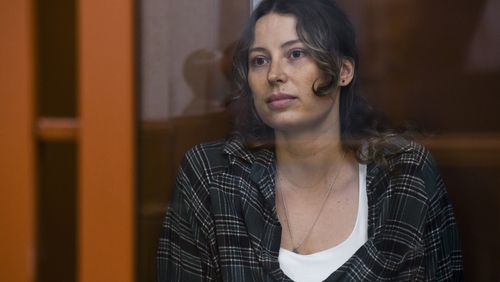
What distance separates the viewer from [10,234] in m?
1.23

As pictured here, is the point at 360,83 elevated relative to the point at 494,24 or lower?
lower

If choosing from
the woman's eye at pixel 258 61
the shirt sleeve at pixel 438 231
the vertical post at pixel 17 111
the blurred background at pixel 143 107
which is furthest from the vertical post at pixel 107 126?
the shirt sleeve at pixel 438 231

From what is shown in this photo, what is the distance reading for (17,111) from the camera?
121cm

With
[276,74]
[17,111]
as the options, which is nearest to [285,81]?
[276,74]

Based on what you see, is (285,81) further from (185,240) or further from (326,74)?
→ (185,240)

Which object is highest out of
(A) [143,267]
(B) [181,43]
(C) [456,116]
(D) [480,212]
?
(B) [181,43]

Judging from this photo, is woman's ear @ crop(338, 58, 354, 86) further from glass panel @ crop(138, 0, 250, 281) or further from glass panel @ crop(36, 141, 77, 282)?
glass panel @ crop(36, 141, 77, 282)

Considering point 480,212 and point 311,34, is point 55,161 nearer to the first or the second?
point 311,34

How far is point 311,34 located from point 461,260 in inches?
20.1

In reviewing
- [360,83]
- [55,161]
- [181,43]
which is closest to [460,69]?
[360,83]

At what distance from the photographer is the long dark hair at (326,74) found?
43.4 inches

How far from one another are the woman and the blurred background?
0.04 metres

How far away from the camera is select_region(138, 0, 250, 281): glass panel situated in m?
1.17

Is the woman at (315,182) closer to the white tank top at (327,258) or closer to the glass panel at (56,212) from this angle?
the white tank top at (327,258)
